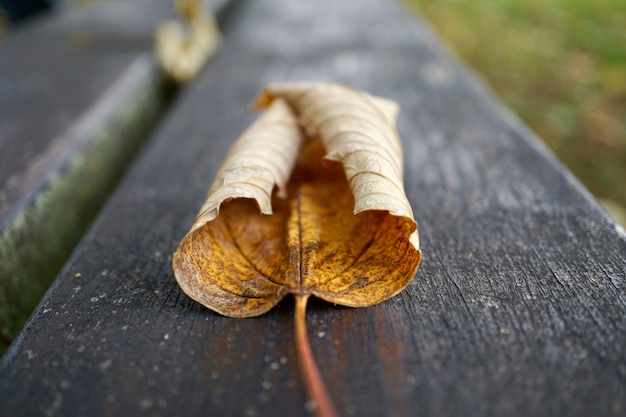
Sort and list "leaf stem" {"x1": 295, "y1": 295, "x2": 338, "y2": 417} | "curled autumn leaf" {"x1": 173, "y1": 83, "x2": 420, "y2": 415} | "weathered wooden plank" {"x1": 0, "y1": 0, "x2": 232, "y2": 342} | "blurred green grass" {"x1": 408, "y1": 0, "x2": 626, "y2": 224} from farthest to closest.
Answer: "blurred green grass" {"x1": 408, "y1": 0, "x2": 626, "y2": 224}
"weathered wooden plank" {"x1": 0, "y1": 0, "x2": 232, "y2": 342}
"curled autumn leaf" {"x1": 173, "y1": 83, "x2": 420, "y2": 415}
"leaf stem" {"x1": 295, "y1": 295, "x2": 338, "y2": 417}

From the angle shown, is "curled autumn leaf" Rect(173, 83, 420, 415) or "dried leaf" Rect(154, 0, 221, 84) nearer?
"curled autumn leaf" Rect(173, 83, 420, 415)

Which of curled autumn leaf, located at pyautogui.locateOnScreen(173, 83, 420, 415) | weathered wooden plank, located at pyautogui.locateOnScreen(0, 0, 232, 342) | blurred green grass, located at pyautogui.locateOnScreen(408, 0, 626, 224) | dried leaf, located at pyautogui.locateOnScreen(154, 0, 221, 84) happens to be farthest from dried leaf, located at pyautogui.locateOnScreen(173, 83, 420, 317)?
blurred green grass, located at pyautogui.locateOnScreen(408, 0, 626, 224)

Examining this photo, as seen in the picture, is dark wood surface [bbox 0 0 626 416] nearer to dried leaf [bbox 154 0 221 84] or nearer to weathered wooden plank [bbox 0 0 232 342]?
weathered wooden plank [bbox 0 0 232 342]

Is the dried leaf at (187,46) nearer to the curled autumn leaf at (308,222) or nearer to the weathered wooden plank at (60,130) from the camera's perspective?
the weathered wooden plank at (60,130)

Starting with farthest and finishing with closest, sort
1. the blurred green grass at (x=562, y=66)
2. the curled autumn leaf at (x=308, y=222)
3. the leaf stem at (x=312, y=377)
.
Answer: the blurred green grass at (x=562, y=66)
the curled autumn leaf at (x=308, y=222)
the leaf stem at (x=312, y=377)

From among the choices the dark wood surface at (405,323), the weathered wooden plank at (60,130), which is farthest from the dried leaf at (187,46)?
the dark wood surface at (405,323)

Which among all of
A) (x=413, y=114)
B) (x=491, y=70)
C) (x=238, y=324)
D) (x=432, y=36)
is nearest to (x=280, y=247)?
(x=238, y=324)

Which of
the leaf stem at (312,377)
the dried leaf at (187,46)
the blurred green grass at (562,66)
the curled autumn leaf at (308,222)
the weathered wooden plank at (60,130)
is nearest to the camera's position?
the leaf stem at (312,377)

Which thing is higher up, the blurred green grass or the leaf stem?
the leaf stem
